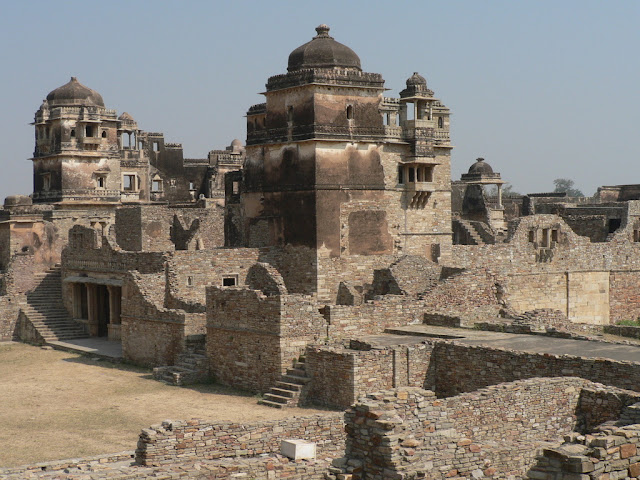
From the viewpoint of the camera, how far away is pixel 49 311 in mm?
33938

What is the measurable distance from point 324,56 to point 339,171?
3.41m

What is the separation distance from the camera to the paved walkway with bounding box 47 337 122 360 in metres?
28.8

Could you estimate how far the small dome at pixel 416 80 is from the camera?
3155 cm

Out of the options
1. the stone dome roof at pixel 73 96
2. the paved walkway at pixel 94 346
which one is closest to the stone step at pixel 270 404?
the paved walkway at pixel 94 346

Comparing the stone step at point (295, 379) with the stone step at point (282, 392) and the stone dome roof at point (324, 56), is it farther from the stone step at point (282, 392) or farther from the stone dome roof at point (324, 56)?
the stone dome roof at point (324, 56)

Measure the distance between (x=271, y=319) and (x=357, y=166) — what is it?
779 cm

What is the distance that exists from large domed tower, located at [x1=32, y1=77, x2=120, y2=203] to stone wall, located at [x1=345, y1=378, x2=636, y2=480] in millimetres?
30713

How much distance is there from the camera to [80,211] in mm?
43656

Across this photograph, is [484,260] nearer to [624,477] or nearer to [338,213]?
[338,213]

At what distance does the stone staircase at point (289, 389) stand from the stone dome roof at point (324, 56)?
1021cm

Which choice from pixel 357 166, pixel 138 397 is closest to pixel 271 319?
pixel 138 397

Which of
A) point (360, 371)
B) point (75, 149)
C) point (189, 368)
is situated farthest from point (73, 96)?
point (360, 371)

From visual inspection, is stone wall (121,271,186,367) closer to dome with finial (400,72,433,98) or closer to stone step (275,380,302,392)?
stone step (275,380,302,392)

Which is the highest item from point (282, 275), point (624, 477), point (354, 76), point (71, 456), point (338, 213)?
point (354, 76)
